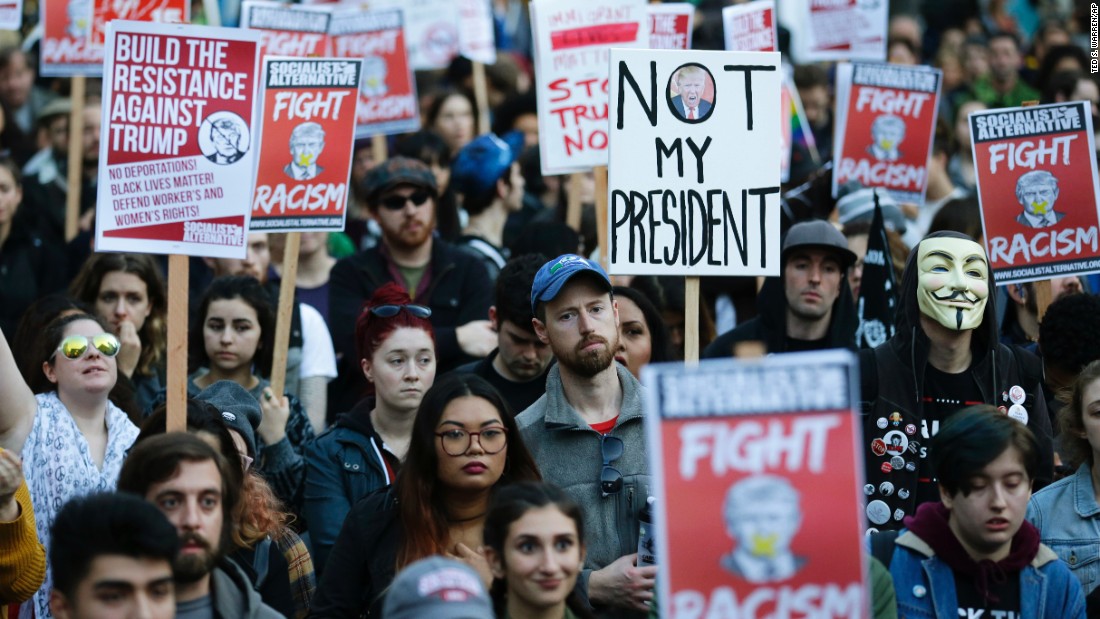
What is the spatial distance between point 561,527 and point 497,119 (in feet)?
29.6

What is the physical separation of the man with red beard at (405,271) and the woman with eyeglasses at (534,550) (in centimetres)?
374

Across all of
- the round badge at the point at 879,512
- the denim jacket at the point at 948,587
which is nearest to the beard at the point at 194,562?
the denim jacket at the point at 948,587

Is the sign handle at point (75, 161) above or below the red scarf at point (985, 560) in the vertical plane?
above

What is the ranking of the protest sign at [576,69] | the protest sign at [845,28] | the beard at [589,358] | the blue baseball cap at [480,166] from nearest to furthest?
the beard at [589,358] → the protest sign at [576,69] → the blue baseball cap at [480,166] → the protest sign at [845,28]

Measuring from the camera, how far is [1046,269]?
28.2 ft

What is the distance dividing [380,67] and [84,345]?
18.4ft

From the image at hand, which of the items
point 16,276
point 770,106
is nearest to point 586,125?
point 770,106

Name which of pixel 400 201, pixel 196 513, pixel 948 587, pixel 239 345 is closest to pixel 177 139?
pixel 239 345

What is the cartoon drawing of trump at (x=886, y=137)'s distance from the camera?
35.9 feet

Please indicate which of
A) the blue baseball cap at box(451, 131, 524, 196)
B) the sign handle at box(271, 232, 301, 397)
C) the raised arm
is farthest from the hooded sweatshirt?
the blue baseball cap at box(451, 131, 524, 196)

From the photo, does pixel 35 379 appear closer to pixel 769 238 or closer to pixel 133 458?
pixel 133 458

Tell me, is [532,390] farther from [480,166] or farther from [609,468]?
[480,166]

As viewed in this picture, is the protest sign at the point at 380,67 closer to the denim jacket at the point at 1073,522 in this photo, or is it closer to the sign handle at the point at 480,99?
the sign handle at the point at 480,99

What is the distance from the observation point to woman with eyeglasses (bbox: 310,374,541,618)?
20.0 feet
